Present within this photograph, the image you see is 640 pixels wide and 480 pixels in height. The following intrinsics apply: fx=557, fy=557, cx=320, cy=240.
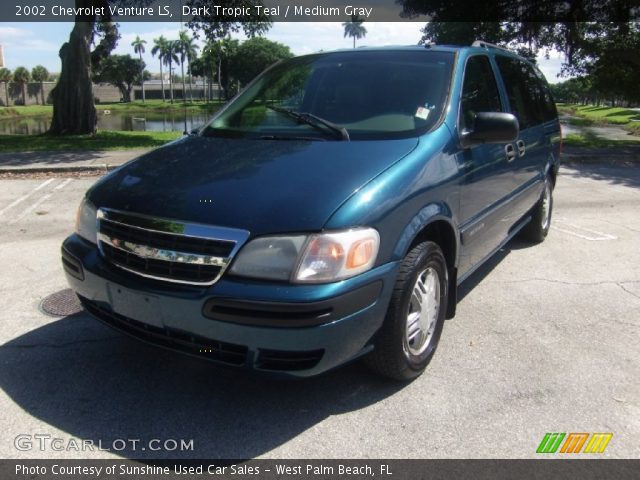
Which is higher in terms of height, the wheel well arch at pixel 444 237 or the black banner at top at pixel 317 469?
the wheel well arch at pixel 444 237

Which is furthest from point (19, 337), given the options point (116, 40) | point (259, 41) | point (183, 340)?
point (259, 41)

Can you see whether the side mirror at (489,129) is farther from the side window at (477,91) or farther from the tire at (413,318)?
the tire at (413,318)

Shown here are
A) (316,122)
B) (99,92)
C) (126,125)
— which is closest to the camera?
(316,122)

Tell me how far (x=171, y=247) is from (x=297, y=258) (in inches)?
23.8

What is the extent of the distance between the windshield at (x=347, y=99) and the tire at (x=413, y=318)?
2.54 ft

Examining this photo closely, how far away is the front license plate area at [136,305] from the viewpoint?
257cm

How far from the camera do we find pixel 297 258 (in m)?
2.39

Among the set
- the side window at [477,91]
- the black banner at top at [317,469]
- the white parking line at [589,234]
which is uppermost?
the side window at [477,91]

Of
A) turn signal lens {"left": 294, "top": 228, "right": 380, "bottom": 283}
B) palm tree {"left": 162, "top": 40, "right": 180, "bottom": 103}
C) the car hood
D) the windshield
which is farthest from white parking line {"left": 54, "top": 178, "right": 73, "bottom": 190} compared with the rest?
palm tree {"left": 162, "top": 40, "right": 180, "bottom": 103}

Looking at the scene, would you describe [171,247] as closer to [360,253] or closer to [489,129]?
[360,253]

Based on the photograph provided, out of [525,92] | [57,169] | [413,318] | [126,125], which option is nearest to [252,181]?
[413,318]

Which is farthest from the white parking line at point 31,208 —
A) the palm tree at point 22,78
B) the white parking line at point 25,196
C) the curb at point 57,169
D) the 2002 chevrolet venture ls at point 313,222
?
the palm tree at point 22,78

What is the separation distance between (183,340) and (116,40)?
26.8 metres

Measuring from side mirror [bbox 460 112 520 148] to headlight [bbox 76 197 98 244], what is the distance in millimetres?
→ 2147
